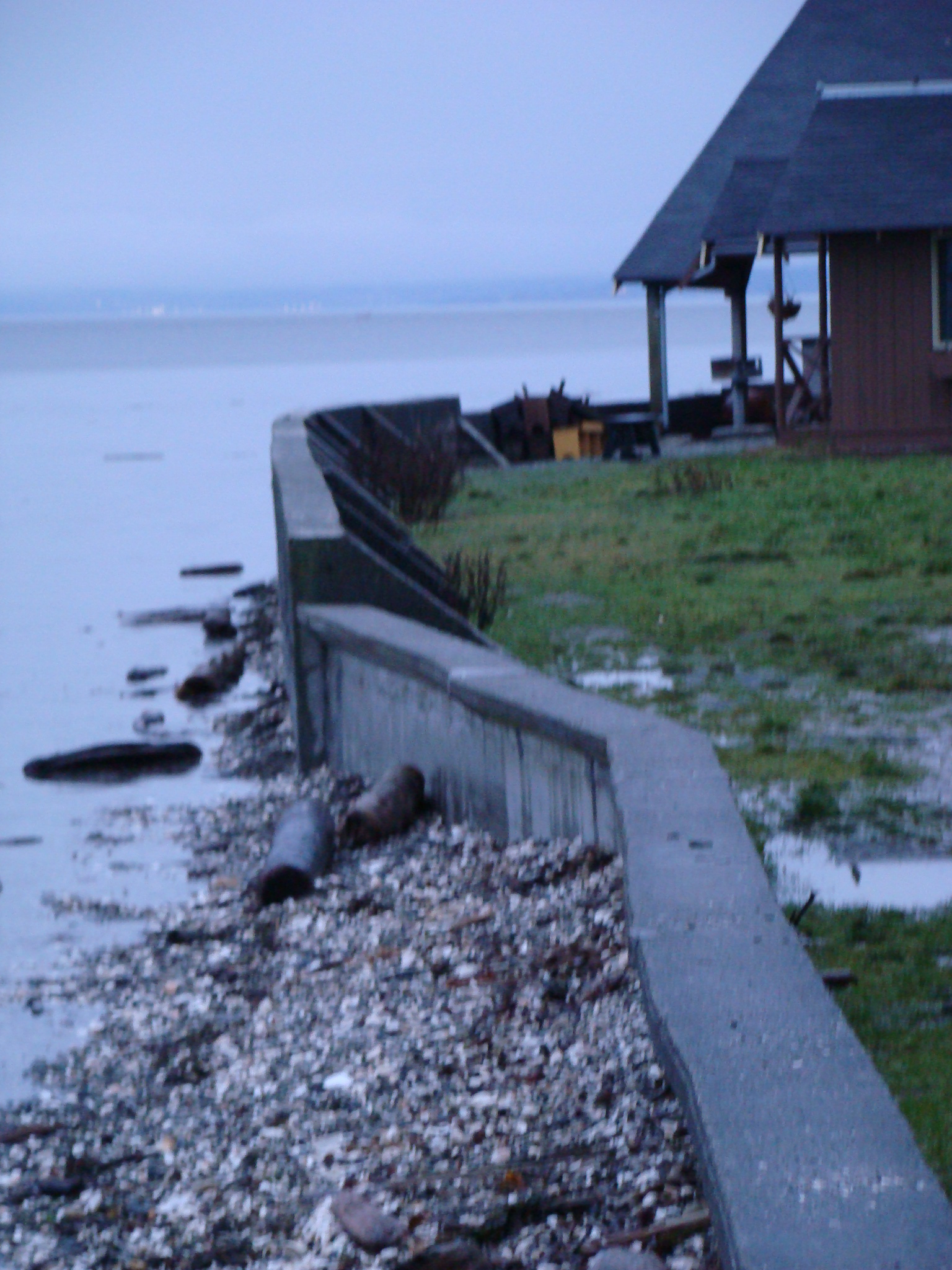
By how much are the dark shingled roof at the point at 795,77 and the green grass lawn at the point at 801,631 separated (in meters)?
7.81

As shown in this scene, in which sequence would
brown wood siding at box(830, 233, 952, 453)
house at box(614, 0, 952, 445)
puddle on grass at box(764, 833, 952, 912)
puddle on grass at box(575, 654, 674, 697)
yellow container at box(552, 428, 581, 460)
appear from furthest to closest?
yellow container at box(552, 428, 581, 460)
house at box(614, 0, 952, 445)
brown wood siding at box(830, 233, 952, 453)
puddle on grass at box(575, 654, 674, 697)
puddle on grass at box(764, 833, 952, 912)

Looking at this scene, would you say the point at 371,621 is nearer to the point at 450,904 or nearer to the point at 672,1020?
the point at 450,904

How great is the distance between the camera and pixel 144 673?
52.9ft

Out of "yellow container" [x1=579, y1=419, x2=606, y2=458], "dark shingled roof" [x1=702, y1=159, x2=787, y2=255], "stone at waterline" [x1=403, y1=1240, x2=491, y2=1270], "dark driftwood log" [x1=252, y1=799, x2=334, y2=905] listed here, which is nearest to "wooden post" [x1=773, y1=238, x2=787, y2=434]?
"dark shingled roof" [x1=702, y1=159, x2=787, y2=255]

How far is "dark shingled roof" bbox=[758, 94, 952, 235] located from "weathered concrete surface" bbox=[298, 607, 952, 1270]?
16.3 meters

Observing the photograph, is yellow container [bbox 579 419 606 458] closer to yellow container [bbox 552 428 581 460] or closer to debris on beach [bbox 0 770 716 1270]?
yellow container [bbox 552 428 581 460]

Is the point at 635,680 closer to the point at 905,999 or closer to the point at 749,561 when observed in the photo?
the point at 905,999

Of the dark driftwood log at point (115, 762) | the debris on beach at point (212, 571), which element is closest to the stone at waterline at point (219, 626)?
the debris on beach at point (212, 571)

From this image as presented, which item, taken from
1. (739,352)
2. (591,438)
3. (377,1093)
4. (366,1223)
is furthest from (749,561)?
(591,438)

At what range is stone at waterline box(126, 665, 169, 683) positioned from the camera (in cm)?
1595

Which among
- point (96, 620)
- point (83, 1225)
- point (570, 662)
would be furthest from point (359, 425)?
point (83, 1225)

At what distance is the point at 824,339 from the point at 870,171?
2273 mm

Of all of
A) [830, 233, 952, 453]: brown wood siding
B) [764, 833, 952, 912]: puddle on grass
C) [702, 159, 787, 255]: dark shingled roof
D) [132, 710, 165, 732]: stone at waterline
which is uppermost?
[702, 159, 787, 255]: dark shingled roof

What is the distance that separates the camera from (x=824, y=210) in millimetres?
23484
